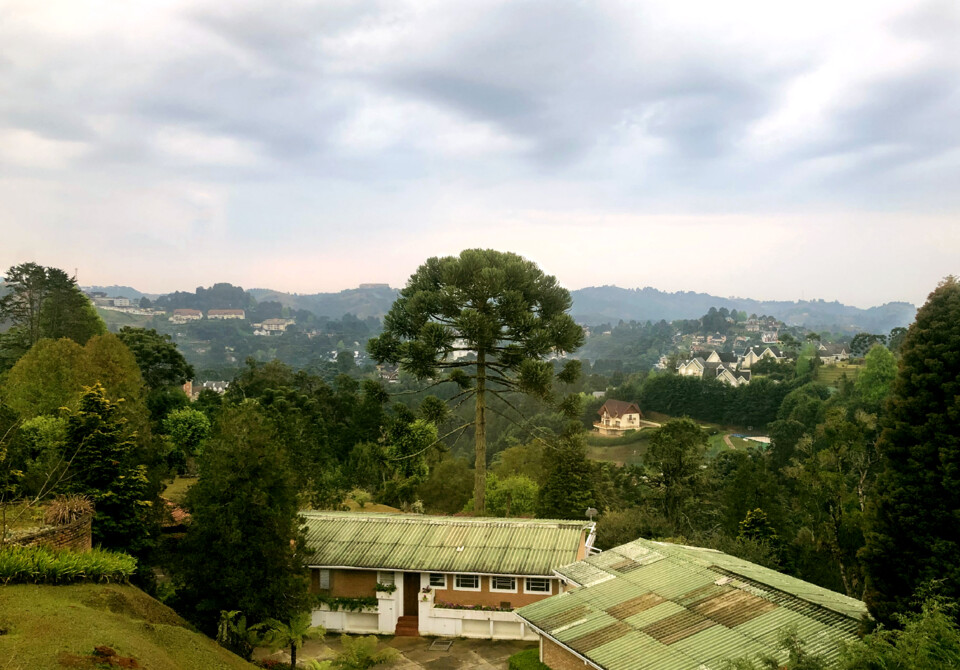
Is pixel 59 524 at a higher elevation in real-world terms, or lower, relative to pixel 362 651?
higher

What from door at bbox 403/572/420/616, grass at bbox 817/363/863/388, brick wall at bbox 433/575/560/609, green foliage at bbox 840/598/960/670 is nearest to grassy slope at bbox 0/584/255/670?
door at bbox 403/572/420/616

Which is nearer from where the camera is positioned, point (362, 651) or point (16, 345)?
point (362, 651)

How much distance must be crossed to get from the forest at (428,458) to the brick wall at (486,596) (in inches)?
225

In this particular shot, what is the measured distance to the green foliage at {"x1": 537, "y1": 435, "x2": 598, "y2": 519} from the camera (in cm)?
3372

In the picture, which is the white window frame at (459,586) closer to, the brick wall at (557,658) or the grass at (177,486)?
the brick wall at (557,658)

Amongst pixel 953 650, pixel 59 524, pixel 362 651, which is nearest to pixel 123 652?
pixel 59 524

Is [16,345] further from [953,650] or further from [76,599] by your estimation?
[953,650]

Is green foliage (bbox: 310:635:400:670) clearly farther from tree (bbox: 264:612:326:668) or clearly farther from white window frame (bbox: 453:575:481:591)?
white window frame (bbox: 453:575:481:591)

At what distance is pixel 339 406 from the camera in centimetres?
5309

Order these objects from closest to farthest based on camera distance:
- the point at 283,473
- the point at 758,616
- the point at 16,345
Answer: the point at 758,616
the point at 283,473
the point at 16,345

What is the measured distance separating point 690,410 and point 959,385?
94.2 meters

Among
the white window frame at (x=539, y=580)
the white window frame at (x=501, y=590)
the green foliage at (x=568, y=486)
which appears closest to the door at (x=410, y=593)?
the white window frame at (x=501, y=590)

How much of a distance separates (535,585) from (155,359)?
121 feet

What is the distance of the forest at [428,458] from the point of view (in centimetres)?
1395
